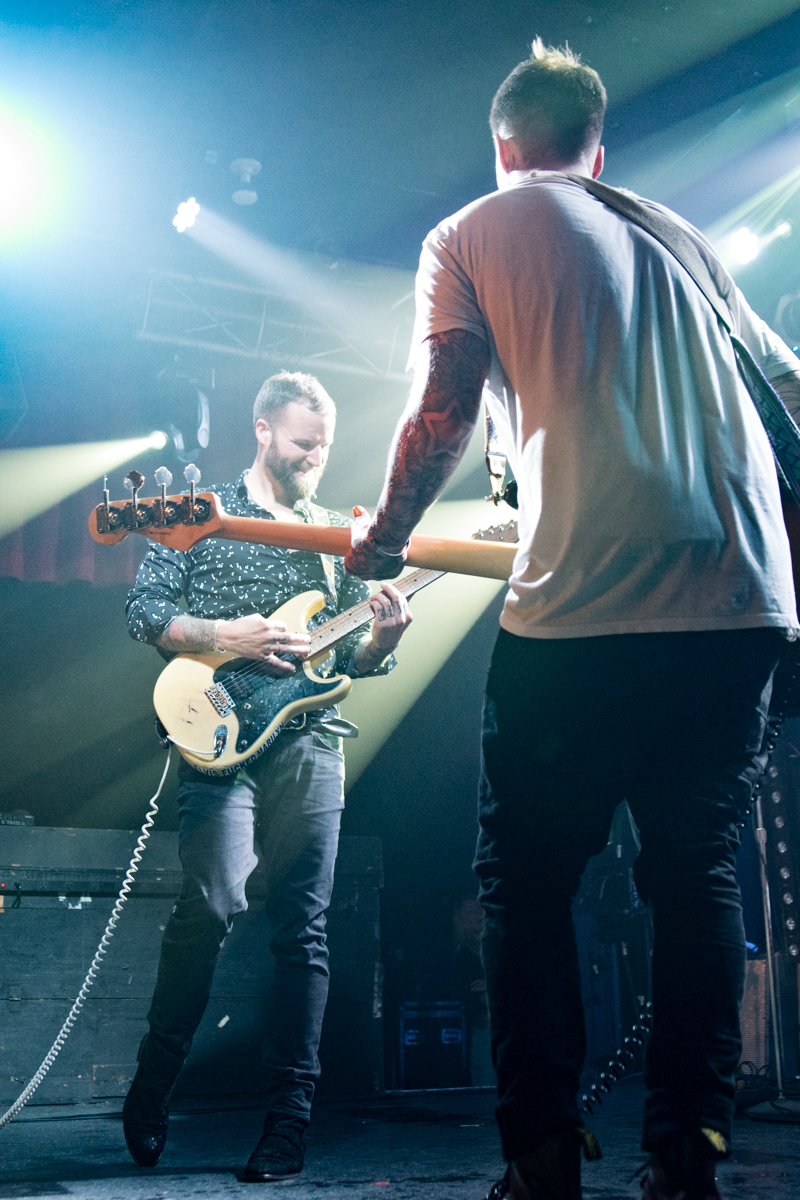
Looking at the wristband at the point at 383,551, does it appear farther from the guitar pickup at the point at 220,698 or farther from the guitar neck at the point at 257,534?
the guitar pickup at the point at 220,698

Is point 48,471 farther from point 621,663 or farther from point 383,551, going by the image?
point 621,663

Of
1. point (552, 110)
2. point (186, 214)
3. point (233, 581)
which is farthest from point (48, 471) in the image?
point (552, 110)

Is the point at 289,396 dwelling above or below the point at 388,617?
above

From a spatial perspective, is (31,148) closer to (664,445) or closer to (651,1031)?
(664,445)

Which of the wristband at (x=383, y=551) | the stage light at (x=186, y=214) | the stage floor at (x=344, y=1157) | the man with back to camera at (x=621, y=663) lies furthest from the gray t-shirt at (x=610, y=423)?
the stage light at (x=186, y=214)

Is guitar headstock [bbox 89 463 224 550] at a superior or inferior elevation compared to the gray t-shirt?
superior

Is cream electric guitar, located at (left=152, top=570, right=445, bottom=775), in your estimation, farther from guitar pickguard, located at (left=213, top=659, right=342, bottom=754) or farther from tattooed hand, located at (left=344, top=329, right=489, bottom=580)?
tattooed hand, located at (left=344, top=329, right=489, bottom=580)

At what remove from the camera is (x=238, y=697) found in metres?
2.95

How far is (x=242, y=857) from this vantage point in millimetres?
2725

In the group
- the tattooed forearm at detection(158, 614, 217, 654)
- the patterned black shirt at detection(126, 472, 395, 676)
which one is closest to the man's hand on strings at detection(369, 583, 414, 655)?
the patterned black shirt at detection(126, 472, 395, 676)

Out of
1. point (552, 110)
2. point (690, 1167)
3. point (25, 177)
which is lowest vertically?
point (690, 1167)

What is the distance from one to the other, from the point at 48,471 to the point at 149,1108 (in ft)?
15.9

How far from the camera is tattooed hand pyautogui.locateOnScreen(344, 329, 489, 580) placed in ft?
4.89

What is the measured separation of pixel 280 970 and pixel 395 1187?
72 centimetres
